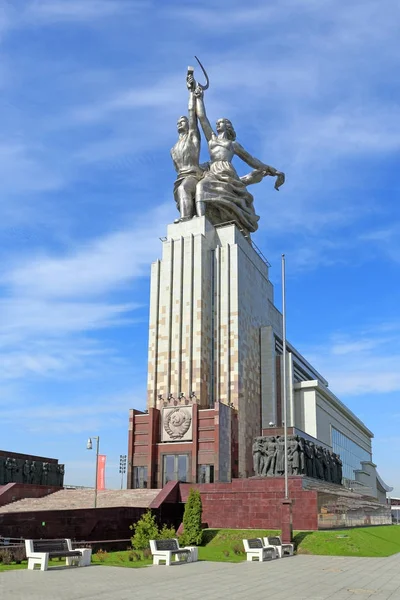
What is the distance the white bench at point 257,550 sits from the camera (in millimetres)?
22734

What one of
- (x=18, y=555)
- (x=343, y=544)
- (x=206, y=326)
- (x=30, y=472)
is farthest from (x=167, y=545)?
(x=206, y=326)

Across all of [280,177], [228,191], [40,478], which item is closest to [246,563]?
[40,478]

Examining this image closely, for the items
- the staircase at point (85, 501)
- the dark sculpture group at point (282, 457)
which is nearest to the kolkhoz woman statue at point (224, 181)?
the dark sculpture group at point (282, 457)

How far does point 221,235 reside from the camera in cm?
5319

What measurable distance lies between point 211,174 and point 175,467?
25584 mm

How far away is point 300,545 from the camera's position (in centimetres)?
2727

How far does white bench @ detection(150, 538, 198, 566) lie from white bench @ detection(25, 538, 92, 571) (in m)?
2.27

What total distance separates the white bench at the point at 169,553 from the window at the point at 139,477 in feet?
75.1

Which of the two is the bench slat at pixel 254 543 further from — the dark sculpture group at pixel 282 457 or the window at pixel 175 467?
the window at pixel 175 467

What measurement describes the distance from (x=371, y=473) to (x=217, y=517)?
61823 mm

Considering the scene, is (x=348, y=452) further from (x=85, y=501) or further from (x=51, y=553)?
(x=51, y=553)

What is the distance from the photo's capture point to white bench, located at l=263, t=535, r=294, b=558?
24.6 meters

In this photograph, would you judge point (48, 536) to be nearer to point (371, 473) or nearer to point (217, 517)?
point (217, 517)

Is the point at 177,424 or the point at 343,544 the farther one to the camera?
the point at 177,424
